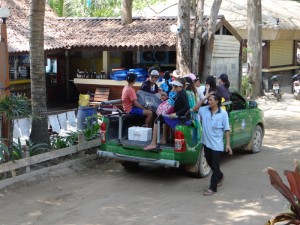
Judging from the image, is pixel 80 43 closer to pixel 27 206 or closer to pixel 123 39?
pixel 123 39

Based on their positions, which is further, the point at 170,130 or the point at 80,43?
the point at 80,43

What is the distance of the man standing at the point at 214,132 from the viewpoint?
23.2 ft

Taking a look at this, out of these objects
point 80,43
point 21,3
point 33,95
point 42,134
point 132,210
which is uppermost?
point 21,3

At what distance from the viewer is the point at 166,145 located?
25.7 feet

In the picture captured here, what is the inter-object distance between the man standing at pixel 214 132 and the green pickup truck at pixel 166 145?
0.43m

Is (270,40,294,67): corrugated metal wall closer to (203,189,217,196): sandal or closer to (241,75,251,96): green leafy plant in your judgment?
(241,75,251,96): green leafy plant

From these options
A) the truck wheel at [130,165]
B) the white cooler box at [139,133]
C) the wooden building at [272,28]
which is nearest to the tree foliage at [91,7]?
the wooden building at [272,28]

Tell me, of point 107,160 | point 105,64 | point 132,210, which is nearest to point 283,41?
point 105,64

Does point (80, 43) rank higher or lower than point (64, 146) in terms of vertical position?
higher

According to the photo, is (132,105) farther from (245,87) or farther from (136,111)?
(245,87)

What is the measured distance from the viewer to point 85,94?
16.5 metres

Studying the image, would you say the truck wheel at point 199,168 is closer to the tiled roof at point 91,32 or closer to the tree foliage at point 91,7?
the tiled roof at point 91,32

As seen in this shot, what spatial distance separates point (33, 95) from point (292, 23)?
17656 millimetres

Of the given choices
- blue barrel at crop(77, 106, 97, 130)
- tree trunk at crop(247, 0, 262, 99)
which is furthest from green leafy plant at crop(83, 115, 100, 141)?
tree trunk at crop(247, 0, 262, 99)
